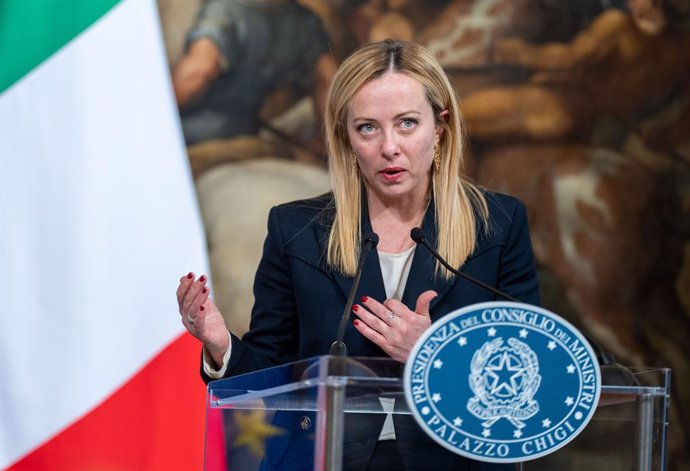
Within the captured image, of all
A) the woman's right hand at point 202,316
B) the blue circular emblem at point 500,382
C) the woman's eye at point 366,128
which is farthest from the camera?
the woman's eye at point 366,128

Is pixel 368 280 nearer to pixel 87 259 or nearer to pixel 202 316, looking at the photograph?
pixel 202 316

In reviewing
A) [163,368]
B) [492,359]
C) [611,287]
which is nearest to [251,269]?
[163,368]

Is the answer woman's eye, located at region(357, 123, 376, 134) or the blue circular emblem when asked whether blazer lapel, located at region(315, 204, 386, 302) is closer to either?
woman's eye, located at region(357, 123, 376, 134)

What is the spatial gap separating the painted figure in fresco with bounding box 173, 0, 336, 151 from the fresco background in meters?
0.06

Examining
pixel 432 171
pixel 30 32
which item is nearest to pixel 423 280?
pixel 432 171

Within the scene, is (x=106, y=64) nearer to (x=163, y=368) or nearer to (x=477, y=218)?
(x=163, y=368)

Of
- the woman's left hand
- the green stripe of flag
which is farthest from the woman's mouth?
the green stripe of flag

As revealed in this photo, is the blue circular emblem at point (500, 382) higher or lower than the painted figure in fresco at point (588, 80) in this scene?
lower

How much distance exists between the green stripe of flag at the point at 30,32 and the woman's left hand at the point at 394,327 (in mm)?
1939

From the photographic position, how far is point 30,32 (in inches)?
Result: 129

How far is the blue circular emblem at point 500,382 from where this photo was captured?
4.80ft

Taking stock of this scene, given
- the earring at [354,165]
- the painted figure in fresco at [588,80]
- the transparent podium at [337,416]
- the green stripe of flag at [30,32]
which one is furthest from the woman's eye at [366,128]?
the painted figure in fresco at [588,80]

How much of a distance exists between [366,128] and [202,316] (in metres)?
0.60

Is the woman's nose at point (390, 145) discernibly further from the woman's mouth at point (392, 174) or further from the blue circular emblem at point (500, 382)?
the blue circular emblem at point (500, 382)
